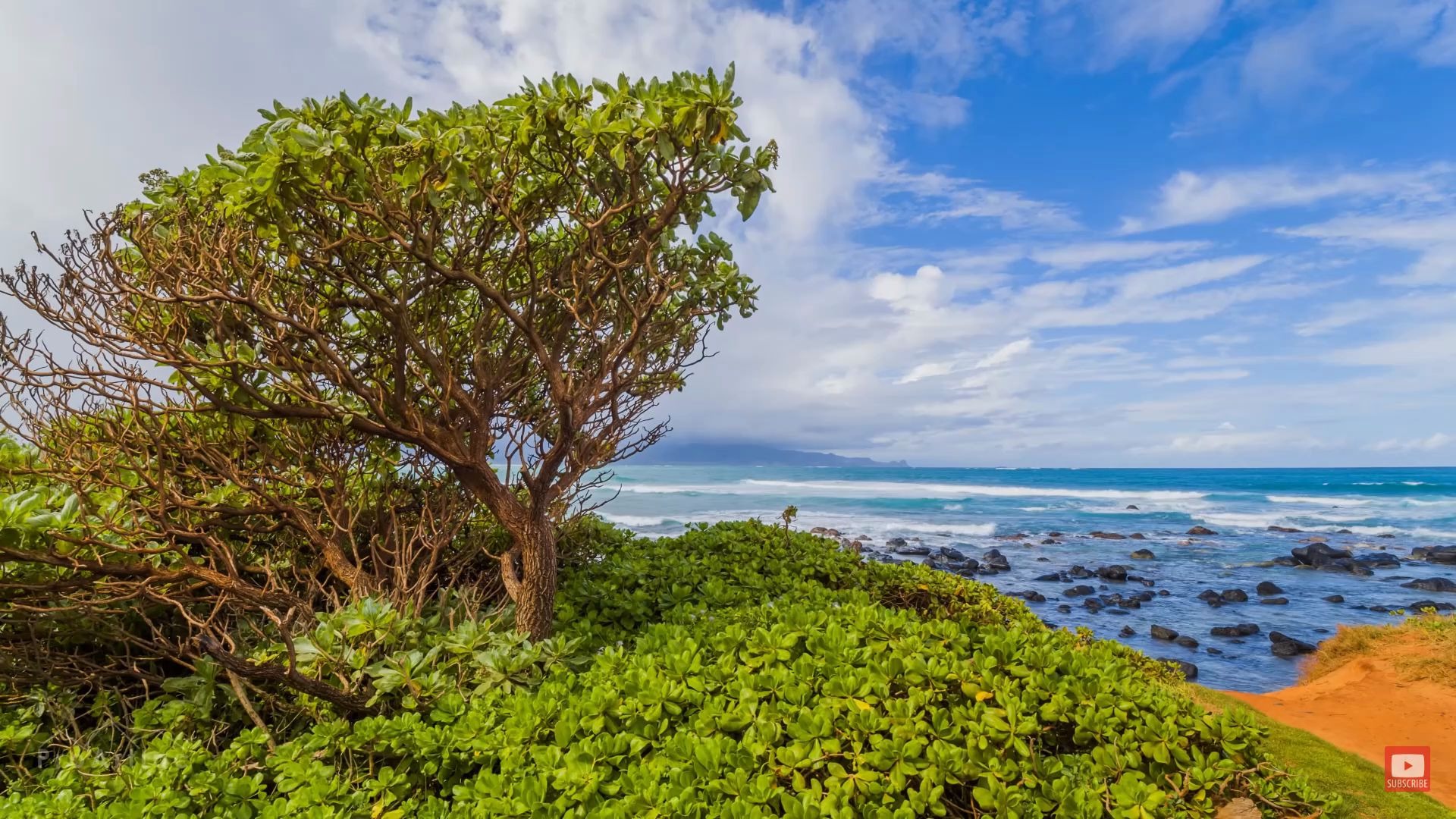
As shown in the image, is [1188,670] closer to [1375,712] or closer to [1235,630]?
[1375,712]

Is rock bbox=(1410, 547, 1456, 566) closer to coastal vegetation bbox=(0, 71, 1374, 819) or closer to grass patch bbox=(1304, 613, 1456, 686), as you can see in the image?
grass patch bbox=(1304, 613, 1456, 686)

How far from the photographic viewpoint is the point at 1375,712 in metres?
8.77

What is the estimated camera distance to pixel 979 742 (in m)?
2.57

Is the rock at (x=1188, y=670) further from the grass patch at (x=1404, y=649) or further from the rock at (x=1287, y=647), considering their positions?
the rock at (x=1287, y=647)

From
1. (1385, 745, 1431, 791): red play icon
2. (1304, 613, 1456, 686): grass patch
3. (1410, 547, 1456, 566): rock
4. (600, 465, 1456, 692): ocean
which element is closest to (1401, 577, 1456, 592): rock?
(600, 465, 1456, 692): ocean

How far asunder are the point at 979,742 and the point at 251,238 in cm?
495

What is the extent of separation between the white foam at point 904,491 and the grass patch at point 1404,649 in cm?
4140

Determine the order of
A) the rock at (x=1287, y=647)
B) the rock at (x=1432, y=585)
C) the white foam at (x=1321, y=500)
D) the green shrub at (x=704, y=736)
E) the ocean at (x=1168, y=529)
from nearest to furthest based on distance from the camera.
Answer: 1. the green shrub at (x=704, y=736)
2. the rock at (x=1287, y=647)
3. the ocean at (x=1168, y=529)
4. the rock at (x=1432, y=585)
5. the white foam at (x=1321, y=500)

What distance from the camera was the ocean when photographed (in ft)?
52.2

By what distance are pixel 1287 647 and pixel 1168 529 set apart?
81.1 feet

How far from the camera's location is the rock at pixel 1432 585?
795 inches

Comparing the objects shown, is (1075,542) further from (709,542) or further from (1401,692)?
(709,542)

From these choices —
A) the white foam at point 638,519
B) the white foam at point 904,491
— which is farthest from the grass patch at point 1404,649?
the white foam at point 904,491

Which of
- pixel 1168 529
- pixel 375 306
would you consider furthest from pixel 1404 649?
pixel 1168 529
